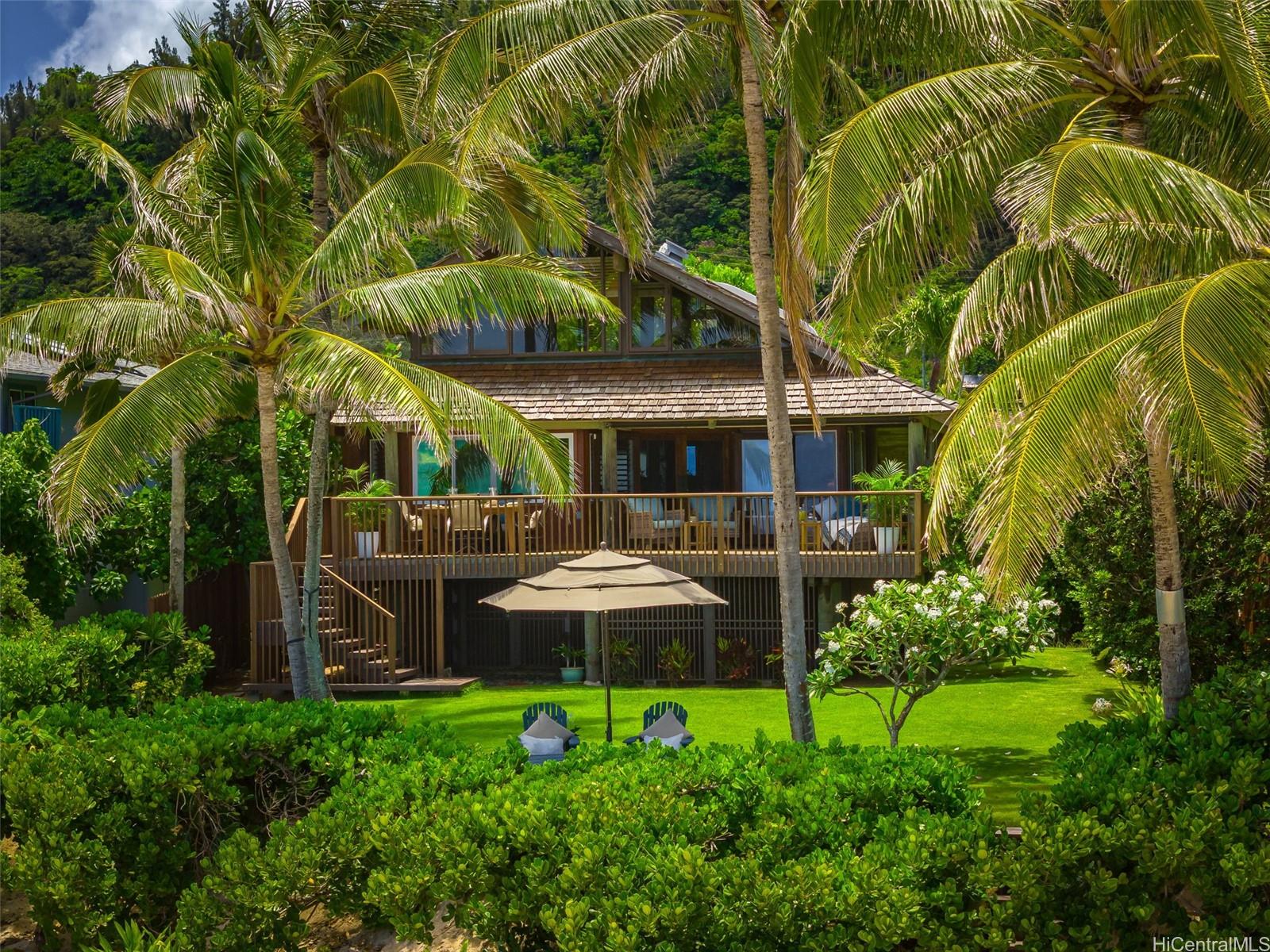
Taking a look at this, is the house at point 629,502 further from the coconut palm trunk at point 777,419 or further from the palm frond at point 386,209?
the coconut palm trunk at point 777,419

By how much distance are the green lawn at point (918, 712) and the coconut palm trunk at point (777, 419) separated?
246 centimetres

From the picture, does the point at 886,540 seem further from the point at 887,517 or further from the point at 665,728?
the point at 665,728

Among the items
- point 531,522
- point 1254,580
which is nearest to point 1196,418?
point 1254,580

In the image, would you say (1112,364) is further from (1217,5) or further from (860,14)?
(860,14)

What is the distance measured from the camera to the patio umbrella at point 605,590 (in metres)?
14.1

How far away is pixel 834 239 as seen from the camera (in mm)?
10008

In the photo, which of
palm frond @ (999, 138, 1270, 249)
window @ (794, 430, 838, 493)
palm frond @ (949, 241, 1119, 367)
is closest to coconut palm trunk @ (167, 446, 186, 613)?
window @ (794, 430, 838, 493)

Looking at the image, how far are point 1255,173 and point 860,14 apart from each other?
11.7 ft

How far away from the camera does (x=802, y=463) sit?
24.0 meters

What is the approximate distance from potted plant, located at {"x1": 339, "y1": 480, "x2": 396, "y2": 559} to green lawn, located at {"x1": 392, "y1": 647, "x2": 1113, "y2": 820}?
2840 millimetres

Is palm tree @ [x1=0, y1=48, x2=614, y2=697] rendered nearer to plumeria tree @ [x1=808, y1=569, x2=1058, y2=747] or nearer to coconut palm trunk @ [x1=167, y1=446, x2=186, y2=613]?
plumeria tree @ [x1=808, y1=569, x2=1058, y2=747]

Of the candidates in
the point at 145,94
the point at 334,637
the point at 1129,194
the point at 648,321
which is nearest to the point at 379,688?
the point at 334,637

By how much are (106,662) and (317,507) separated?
427cm

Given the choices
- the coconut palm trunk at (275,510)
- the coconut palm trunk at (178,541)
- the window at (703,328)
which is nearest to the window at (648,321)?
the window at (703,328)
